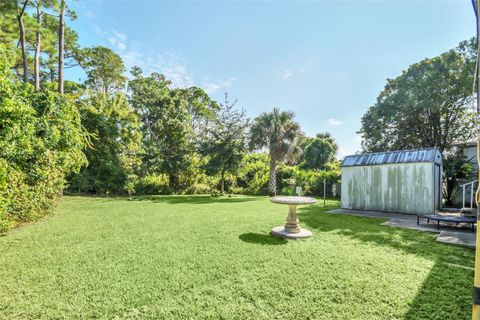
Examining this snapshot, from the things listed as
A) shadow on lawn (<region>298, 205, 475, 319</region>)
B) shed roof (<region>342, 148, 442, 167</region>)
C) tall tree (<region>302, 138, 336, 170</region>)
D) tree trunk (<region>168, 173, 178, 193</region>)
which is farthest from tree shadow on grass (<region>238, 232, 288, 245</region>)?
tall tree (<region>302, 138, 336, 170</region>)

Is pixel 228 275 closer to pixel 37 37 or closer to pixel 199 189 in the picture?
pixel 199 189

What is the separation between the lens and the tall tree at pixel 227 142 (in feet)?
50.5

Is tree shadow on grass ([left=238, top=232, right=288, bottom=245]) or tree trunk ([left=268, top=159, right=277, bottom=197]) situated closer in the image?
tree shadow on grass ([left=238, top=232, right=288, bottom=245])

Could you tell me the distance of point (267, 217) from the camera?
25.7ft

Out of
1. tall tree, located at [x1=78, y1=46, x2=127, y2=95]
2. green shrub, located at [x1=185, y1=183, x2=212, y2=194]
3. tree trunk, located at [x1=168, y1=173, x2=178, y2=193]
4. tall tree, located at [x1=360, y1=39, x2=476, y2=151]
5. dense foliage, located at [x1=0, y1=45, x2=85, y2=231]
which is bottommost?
green shrub, located at [x1=185, y1=183, x2=212, y2=194]

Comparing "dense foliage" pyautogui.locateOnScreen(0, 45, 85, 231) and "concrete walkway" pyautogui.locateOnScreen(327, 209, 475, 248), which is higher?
"dense foliage" pyautogui.locateOnScreen(0, 45, 85, 231)

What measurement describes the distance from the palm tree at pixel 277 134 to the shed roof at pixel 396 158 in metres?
4.95

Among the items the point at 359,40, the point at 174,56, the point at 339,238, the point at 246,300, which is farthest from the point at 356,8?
the point at 174,56

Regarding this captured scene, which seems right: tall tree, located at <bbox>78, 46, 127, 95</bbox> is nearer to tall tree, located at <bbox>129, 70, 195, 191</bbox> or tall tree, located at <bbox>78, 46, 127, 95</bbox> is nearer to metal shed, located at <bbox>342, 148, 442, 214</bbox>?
tall tree, located at <bbox>129, 70, 195, 191</bbox>

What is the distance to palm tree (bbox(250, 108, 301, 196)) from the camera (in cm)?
1532

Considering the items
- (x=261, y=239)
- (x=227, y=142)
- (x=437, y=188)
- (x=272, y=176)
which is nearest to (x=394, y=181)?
(x=437, y=188)

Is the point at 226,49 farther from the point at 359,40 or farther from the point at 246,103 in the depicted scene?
the point at 359,40

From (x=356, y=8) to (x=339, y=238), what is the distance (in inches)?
293

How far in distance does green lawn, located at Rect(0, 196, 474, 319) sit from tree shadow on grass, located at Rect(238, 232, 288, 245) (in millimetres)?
76
